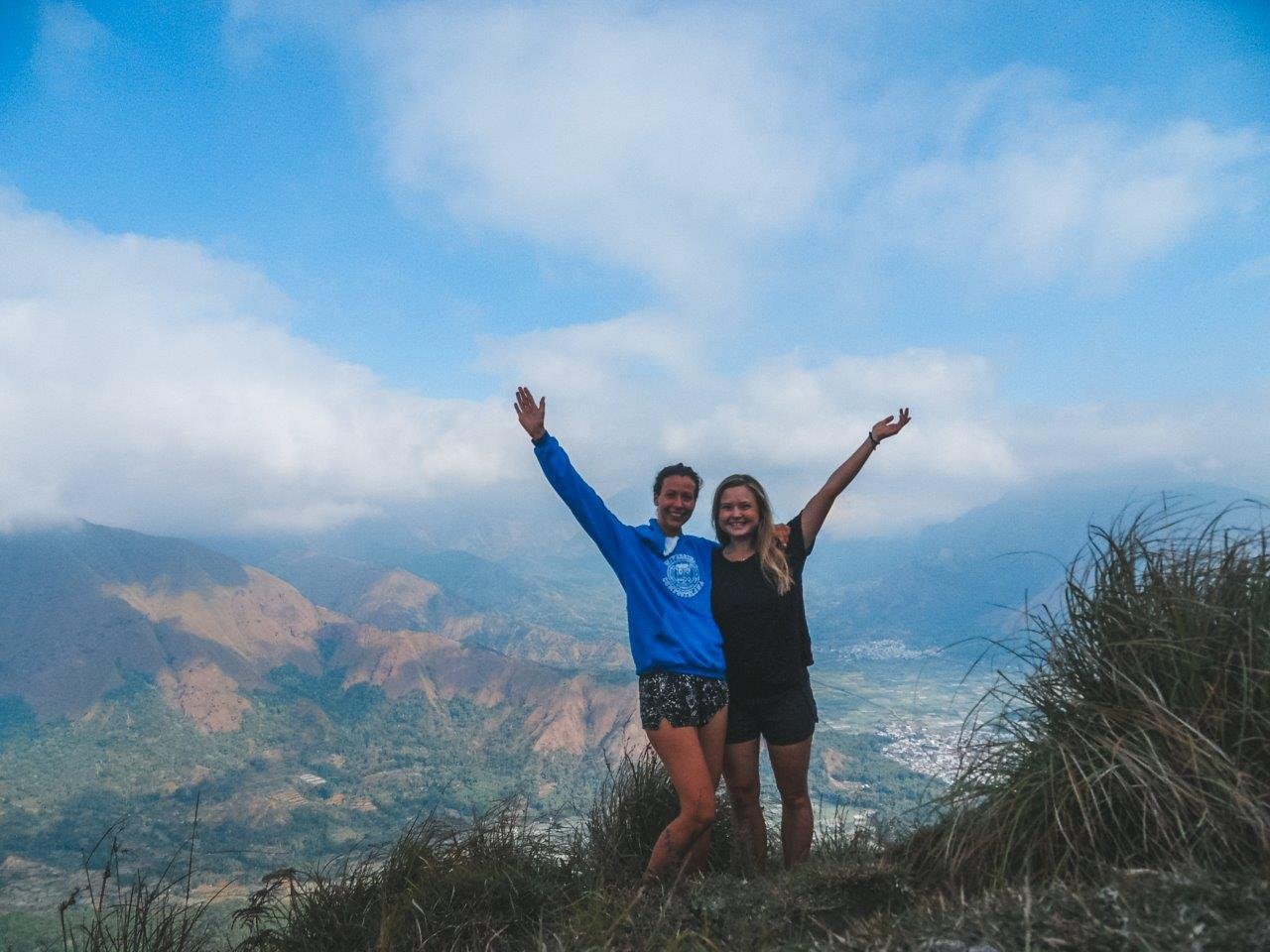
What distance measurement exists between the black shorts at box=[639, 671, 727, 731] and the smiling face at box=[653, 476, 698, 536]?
955 mm

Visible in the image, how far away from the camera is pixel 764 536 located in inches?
186

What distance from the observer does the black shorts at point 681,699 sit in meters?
4.25

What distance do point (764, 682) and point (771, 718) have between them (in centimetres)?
22

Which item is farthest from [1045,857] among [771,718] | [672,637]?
[672,637]

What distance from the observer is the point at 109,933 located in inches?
149

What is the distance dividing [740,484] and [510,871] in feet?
8.89

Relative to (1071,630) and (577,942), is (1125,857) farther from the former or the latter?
(577,942)

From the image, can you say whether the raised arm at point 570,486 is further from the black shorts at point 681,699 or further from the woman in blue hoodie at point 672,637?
the black shorts at point 681,699

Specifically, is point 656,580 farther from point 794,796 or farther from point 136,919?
point 136,919

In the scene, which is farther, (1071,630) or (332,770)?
(332,770)

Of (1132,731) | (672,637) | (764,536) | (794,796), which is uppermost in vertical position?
(764,536)

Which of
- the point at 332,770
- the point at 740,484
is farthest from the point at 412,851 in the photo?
the point at 332,770

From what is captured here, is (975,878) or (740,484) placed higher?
(740,484)

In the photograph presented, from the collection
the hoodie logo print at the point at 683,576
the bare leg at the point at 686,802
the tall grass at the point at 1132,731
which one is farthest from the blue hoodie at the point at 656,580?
the tall grass at the point at 1132,731
